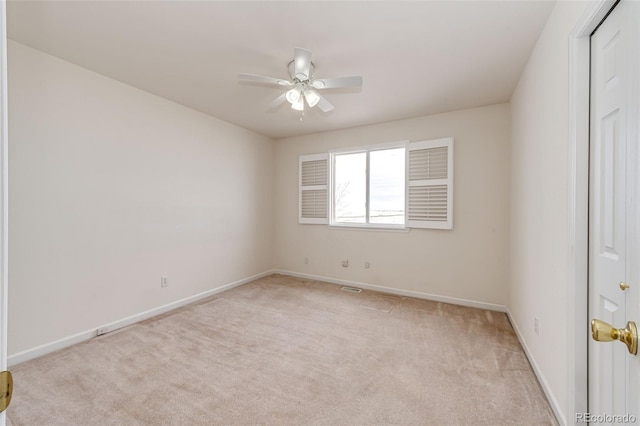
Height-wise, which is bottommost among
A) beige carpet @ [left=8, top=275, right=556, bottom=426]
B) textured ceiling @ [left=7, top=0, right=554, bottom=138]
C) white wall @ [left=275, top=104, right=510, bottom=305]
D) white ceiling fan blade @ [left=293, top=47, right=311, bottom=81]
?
beige carpet @ [left=8, top=275, right=556, bottom=426]

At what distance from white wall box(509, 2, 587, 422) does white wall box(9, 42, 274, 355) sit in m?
3.76

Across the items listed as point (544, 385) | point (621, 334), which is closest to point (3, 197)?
point (621, 334)

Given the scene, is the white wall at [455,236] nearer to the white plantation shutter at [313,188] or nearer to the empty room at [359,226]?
the empty room at [359,226]

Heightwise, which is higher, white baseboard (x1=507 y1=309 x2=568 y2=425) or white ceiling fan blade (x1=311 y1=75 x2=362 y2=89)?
white ceiling fan blade (x1=311 y1=75 x2=362 y2=89)

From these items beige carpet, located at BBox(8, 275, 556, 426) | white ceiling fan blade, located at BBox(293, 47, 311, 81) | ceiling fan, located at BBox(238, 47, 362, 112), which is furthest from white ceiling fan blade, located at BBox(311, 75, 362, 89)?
beige carpet, located at BBox(8, 275, 556, 426)

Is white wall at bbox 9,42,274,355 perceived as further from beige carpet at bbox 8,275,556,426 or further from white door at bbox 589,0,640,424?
white door at bbox 589,0,640,424

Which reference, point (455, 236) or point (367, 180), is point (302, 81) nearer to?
point (367, 180)

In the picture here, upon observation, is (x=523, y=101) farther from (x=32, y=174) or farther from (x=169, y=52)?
(x=32, y=174)

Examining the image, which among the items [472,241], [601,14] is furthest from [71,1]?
[472,241]

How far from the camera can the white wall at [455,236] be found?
10.7 ft

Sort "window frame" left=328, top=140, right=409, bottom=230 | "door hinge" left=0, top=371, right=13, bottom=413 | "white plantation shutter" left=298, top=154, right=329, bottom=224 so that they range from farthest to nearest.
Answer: "white plantation shutter" left=298, top=154, right=329, bottom=224, "window frame" left=328, top=140, right=409, bottom=230, "door hinge" left=0, top=371, right=13, bottom=413

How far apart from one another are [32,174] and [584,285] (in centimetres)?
400

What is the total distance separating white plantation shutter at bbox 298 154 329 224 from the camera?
14.9 ft

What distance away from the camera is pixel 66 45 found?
2127 mm
